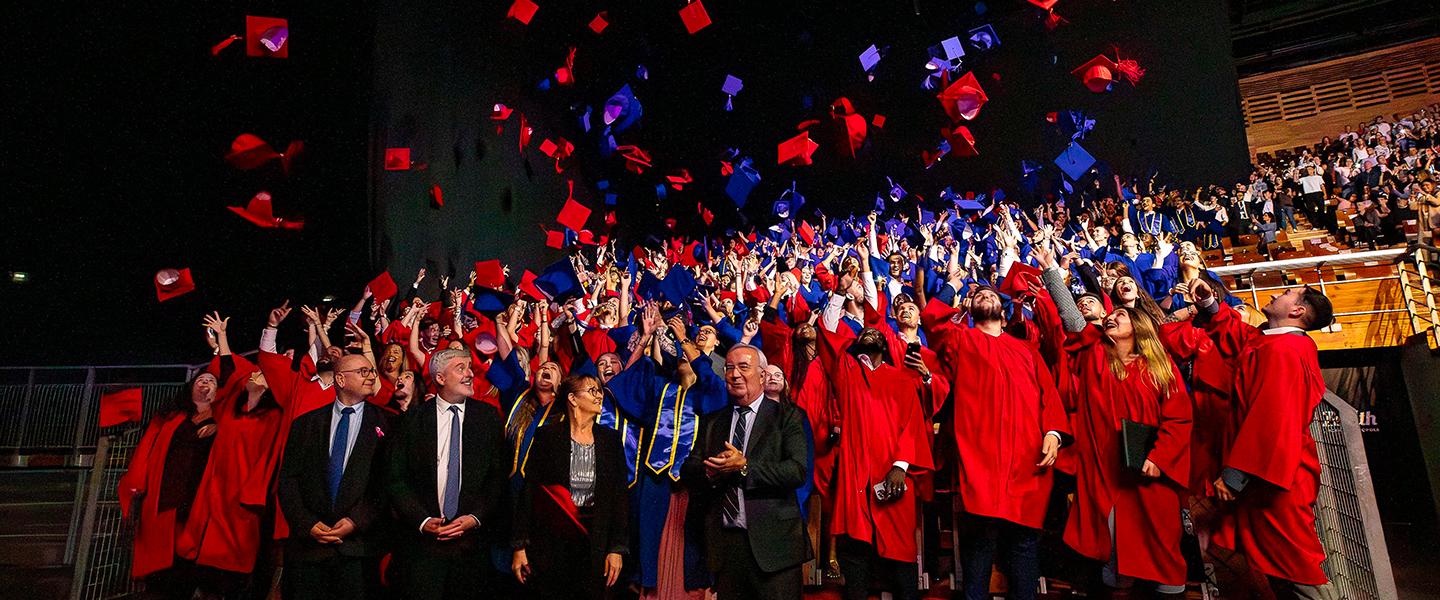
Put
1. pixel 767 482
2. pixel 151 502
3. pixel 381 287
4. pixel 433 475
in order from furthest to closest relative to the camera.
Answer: pixel 381 287 → pixel 151 502 → pixel 433 475 → pixel 767 482

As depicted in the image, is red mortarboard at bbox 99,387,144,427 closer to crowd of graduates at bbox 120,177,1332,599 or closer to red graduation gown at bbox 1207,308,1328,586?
crowd of graduates at bbox 120,177,1332,599

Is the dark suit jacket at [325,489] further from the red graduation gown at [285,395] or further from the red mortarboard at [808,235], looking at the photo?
the red mortarboard at [808,235]

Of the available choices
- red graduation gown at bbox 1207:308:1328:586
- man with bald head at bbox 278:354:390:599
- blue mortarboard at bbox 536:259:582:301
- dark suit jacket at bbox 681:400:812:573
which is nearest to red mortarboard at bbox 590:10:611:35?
blue mortarboard at bbox 536:259:582:301

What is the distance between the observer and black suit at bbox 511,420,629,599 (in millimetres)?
3043

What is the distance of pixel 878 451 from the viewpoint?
145 inches

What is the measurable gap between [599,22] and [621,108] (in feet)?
4.98

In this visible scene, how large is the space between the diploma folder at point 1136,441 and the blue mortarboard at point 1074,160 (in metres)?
9.52

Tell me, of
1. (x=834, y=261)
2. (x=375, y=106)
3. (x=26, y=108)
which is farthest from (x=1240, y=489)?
(x=26, y=108)

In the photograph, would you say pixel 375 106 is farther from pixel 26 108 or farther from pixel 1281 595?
pixel 1281 595

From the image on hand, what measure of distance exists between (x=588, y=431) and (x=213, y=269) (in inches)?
260

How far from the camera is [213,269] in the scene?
7648mm

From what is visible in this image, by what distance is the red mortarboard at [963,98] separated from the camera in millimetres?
12156

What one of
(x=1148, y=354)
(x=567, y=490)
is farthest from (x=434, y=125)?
(x=1148, y=354)

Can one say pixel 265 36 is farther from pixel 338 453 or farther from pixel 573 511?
pixel 573 511
